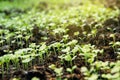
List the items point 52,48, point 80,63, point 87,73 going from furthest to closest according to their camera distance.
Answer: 1. point 52,48
2. point 80,63
3. point 87,73

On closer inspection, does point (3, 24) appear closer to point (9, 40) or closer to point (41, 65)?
point (9, 40)

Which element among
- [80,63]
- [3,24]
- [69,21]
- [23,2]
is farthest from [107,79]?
[23,2]

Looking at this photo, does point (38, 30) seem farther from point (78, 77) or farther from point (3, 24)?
point (78, 77)

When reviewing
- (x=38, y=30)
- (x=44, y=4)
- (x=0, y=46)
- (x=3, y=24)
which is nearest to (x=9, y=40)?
(x=0, y=46)

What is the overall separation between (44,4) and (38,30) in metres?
4.87

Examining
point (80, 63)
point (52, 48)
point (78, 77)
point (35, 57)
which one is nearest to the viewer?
point (78, 77)

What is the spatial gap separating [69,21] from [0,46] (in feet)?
5.46

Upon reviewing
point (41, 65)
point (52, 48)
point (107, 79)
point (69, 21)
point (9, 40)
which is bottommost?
point (107, 79)

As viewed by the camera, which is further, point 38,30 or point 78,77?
point 38,30

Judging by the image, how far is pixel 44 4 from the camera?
9539 millimetres

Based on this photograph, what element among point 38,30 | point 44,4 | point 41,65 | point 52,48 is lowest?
point 41,65

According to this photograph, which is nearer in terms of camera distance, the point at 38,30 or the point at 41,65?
the point at 41,65

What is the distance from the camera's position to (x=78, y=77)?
2.92m

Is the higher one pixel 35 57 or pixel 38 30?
pixel 38 30
